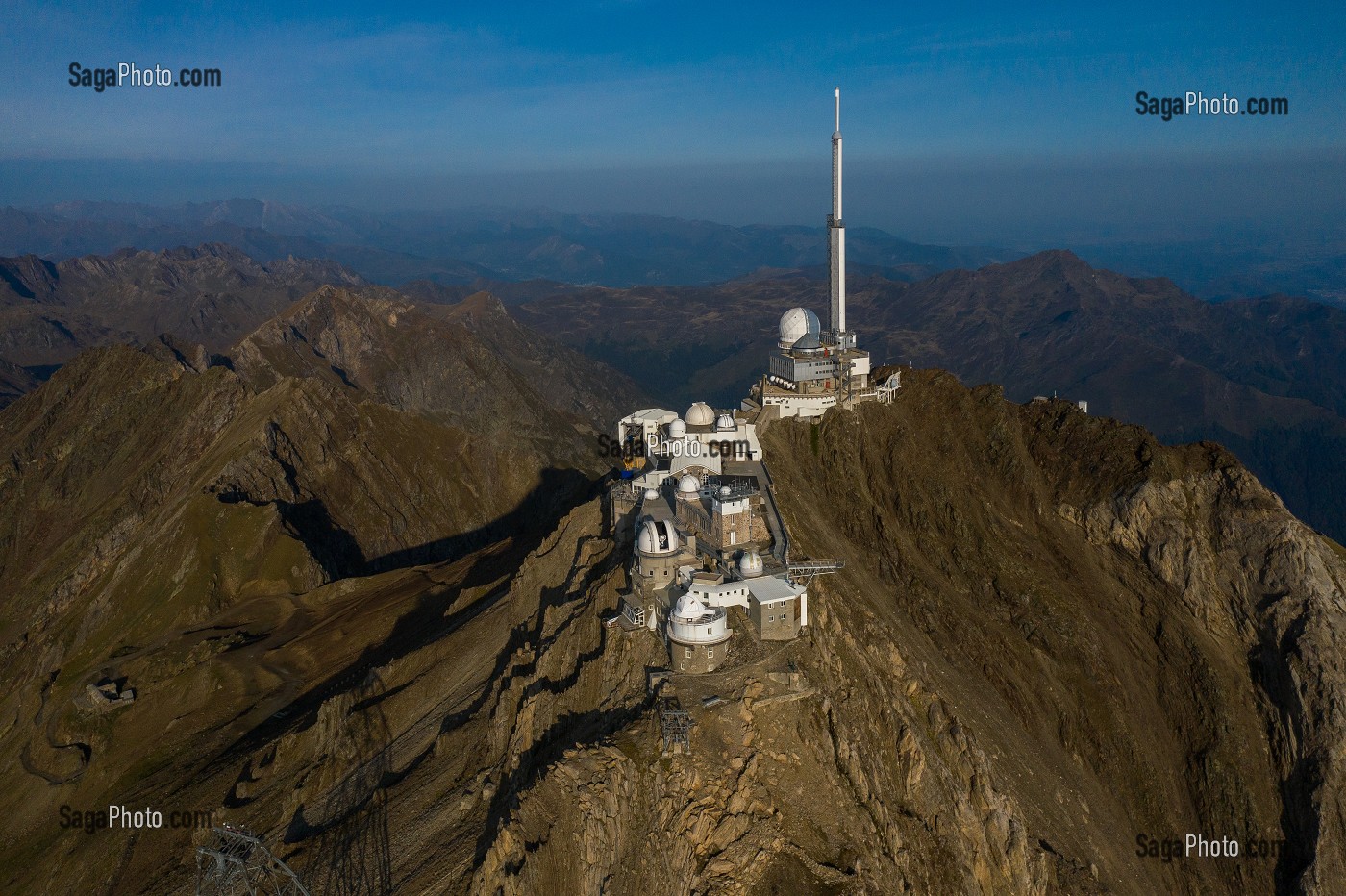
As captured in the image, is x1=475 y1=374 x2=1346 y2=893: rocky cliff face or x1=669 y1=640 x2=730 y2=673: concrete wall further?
x1=669 y1=640 x2=730 y2=673: concrete wall

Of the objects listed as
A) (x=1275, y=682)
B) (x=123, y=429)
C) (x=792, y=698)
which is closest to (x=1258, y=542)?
(x=1275, y=682)

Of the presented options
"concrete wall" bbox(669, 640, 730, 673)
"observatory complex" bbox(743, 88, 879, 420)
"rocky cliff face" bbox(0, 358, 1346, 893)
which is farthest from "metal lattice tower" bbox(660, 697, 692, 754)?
"observatory complex" bbox(743, 88, 879, 420)

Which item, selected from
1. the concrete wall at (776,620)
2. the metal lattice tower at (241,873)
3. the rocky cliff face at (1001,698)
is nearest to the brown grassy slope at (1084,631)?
the rocky cliff face at (1001,698)

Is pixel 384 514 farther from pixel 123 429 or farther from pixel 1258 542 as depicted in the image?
pixel 1258 542

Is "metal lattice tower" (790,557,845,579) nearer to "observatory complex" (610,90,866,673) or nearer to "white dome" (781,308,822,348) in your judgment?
"observatory complex" (610,90,866,673)

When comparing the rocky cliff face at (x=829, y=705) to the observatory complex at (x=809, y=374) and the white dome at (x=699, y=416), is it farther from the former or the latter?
the white dome at (x=699, y=416)

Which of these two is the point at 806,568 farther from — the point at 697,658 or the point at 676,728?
the point at 676,728

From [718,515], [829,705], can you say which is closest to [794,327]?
[718,515]
